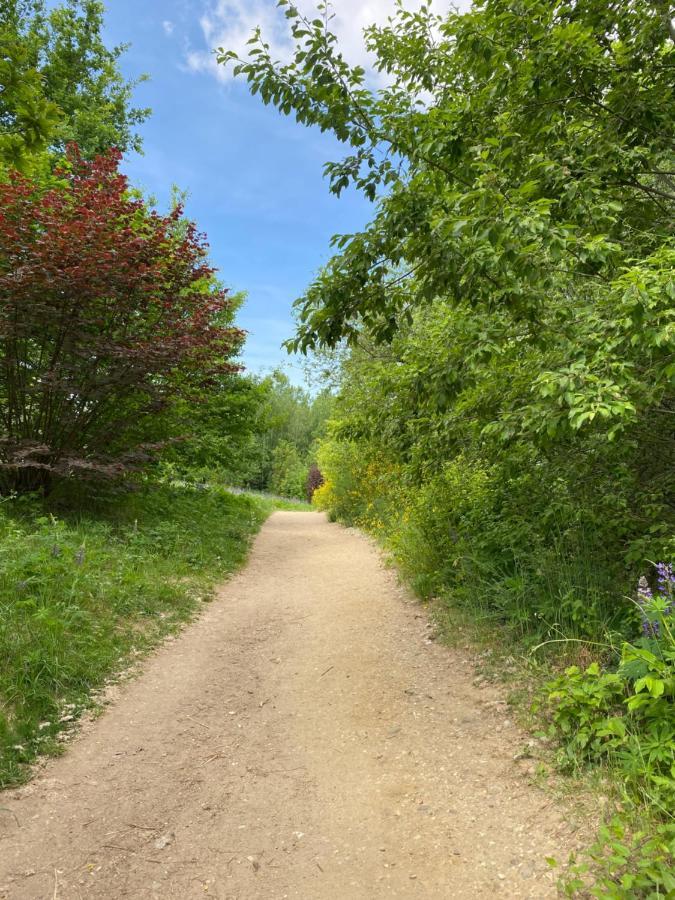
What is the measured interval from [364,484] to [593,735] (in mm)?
10941

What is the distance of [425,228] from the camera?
10.7 feet

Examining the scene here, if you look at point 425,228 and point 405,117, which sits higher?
point 405,117

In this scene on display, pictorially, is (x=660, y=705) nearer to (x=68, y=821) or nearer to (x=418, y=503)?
(x=68, y=821)

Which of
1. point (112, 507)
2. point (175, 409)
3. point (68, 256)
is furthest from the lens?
point (175, 409)

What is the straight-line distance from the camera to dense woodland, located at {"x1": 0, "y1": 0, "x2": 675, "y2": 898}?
8.62 feet

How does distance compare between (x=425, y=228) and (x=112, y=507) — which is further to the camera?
(x=112, y=507)

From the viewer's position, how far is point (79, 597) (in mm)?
4508

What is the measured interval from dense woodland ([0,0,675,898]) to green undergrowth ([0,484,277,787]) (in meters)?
0.03

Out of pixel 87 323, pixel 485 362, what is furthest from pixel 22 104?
pixel 87 323

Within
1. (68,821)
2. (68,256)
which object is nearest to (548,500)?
(68,821)

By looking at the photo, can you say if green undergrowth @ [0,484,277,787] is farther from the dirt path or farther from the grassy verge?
the grassy verge

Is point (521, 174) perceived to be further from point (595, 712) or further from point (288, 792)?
point (288, 792)

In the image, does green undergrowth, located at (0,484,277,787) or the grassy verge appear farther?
green undergrowth, located at (0,484,277,787)

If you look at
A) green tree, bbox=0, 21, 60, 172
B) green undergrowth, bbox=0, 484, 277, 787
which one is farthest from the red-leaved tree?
green tree, bbox=0, 21, 60, 172
